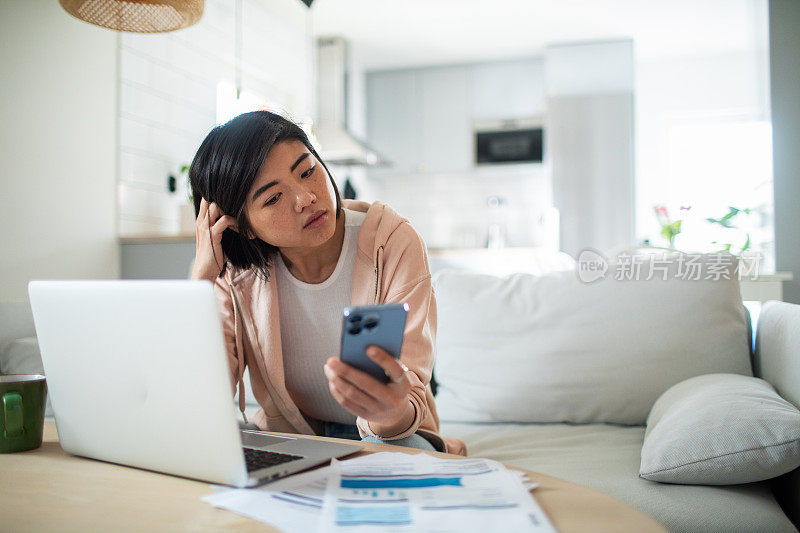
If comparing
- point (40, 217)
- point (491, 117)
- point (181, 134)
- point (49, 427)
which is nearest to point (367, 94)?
point (491, 117)

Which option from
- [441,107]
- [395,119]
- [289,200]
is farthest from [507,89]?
[289,200]

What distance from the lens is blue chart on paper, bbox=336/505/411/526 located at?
59cm

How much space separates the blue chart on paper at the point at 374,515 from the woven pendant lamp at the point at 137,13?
1.33m

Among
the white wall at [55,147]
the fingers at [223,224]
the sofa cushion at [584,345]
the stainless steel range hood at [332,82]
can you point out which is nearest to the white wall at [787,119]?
the sofa cushion at [584,345]

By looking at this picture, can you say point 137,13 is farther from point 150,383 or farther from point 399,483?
point 399,483

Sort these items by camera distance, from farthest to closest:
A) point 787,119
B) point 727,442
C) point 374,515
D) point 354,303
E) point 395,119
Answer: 1. point 395,119
2. point 787,119
3. point 354,303
4. point 727,442
5. point 374,515

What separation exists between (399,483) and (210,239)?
766 mm

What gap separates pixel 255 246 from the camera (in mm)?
1326

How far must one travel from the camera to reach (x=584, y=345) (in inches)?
66.4

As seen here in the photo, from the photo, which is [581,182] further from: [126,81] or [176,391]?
[176,391]

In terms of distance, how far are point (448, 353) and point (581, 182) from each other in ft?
11.5

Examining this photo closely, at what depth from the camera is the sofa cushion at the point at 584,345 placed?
164 cm

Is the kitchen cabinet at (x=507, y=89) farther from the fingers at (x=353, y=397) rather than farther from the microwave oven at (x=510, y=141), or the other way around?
the fingers at (x=353, y=397)

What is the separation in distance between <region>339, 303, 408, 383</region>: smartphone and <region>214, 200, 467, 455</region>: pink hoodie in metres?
0.43
